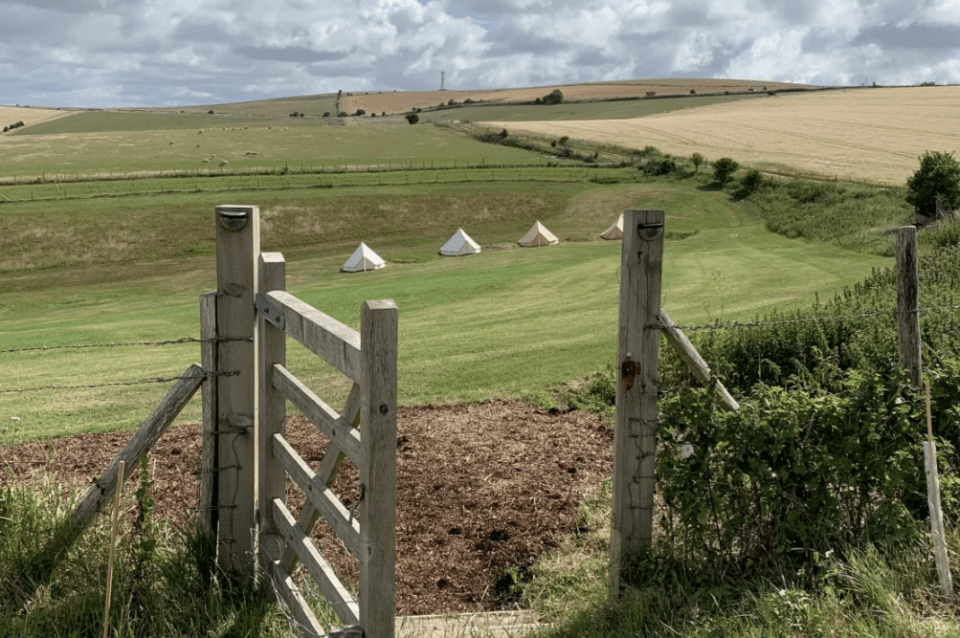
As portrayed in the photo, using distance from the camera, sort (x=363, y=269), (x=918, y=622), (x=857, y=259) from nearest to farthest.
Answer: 1. (x=918, y=622)
2. (x=857, y=259)
3. (x=363, y=269)

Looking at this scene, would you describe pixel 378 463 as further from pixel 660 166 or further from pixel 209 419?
pixel 660 166

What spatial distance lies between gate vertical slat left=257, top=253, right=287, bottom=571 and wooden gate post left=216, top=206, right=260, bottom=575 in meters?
0.06

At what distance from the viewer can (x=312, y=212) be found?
5294 centimetres

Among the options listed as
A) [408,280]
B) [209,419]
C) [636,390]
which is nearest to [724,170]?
[408,280]

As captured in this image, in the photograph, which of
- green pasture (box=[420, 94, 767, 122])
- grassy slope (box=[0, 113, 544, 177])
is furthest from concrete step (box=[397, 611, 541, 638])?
green pasture (box=[420, 94, 767, 122])

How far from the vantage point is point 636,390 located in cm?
505

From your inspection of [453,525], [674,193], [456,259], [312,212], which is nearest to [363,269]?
[456,259]

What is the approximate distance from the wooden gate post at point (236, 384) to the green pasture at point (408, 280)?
5.46 metres

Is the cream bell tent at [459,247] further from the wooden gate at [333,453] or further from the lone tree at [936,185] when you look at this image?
the wooden gate at [333,453]

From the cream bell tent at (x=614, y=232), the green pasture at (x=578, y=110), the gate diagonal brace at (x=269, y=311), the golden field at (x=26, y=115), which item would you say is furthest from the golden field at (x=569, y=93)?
the gate diagonal brace at (x=269, y=311)

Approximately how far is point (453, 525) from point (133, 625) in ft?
9.18

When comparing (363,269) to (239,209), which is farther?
(363,269)

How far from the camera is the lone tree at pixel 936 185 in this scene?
33.3 metres

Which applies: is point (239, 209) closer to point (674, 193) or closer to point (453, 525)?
point (453, 525)
